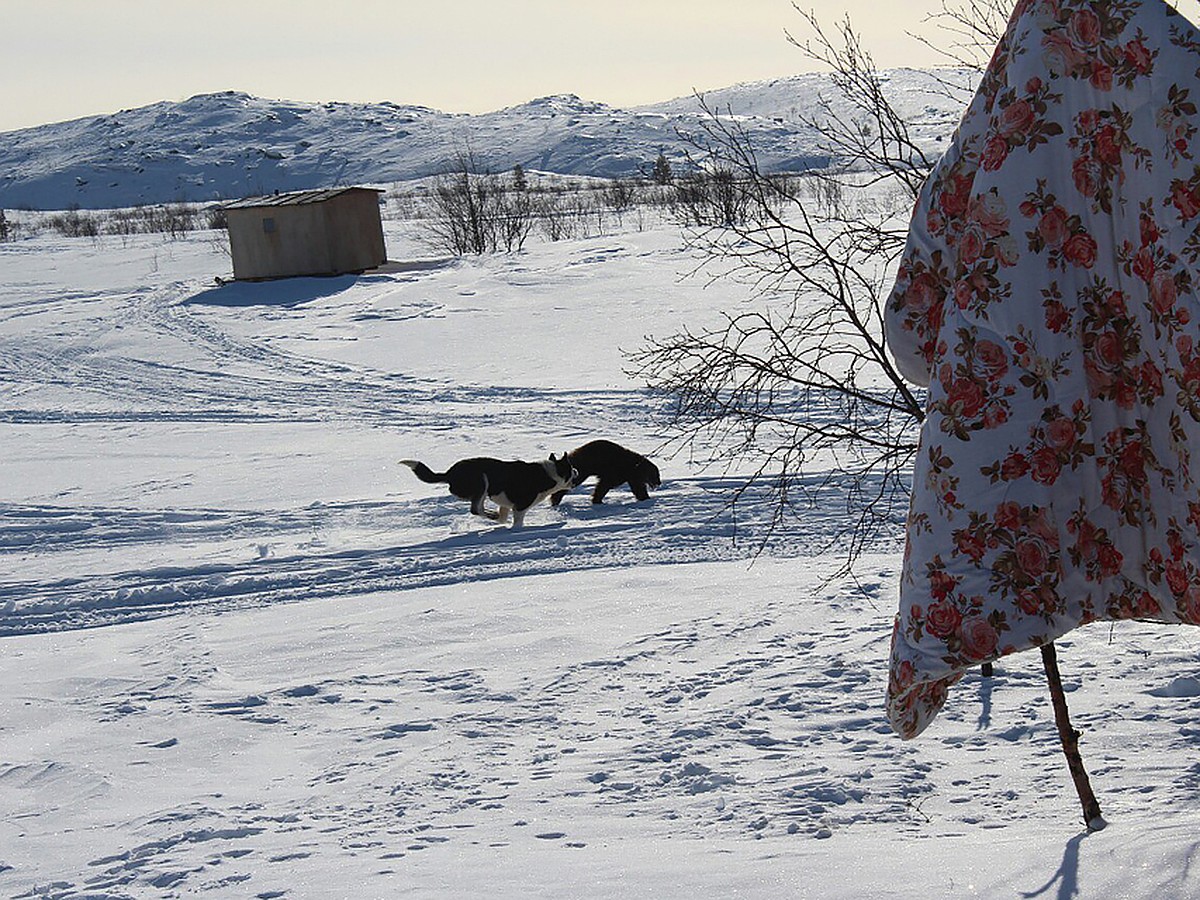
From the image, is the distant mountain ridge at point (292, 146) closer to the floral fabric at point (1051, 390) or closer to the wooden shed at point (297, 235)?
the wooden shed at point (297, 235)

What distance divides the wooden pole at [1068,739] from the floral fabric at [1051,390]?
55 cm

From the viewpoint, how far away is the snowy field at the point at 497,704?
4.01 m

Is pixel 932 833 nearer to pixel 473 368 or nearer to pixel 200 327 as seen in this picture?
pixel 473 368

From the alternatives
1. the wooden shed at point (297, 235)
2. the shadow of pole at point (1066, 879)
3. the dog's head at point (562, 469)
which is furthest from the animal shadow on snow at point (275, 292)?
the shadow of pole at point (1066, 879)

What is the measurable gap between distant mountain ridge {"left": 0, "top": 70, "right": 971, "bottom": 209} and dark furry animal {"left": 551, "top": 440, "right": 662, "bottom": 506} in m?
71.6

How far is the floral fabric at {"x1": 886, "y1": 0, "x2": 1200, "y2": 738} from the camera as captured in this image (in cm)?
268

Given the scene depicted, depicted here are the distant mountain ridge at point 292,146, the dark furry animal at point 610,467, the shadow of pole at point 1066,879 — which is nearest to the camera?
the shadow of pole at point 1066,879

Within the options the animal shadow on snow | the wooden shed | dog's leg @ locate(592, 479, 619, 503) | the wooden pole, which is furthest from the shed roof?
the wooden pole

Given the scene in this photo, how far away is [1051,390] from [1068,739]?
1123 millimetres

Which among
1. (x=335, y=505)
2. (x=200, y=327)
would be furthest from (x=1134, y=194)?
Result: (x=200, y=327)

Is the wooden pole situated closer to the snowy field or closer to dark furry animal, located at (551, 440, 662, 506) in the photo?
the snowy field

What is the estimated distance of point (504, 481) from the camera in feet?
31.8

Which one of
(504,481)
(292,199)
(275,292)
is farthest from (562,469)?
(292,199)

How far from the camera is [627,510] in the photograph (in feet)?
33.4
